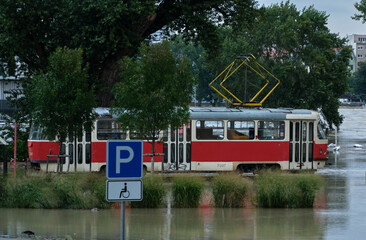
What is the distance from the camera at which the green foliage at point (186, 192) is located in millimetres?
19516

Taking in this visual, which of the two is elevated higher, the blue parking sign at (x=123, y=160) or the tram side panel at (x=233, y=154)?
the blue parking sign at (x=123, y=160)

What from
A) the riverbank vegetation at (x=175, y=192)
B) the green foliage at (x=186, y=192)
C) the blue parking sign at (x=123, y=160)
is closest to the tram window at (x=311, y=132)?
the riverbank vegetation at (x=175, y=192)

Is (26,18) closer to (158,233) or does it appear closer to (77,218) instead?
(77,218)

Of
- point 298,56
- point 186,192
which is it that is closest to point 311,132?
point 186,192

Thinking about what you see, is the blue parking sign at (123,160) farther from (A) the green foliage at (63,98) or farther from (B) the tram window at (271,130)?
(B) the tram window at (271,130)

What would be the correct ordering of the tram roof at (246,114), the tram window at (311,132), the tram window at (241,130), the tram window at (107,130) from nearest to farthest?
1. the tram window at (107,130)
2. the tram roof at (246,114)
3. the tram window at (241,130)
4. the tram window at (311,132)

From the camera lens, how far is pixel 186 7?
32.6 metres

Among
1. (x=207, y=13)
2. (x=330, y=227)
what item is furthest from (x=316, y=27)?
(x=330, y=227)

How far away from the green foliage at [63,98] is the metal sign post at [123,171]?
13.9m

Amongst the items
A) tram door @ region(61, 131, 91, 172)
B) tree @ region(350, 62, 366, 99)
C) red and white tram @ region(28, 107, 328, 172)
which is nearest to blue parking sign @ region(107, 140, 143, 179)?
red and white tram @ region(28, 107, 328, 172)

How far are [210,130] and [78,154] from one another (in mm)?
4953

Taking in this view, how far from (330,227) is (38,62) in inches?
808

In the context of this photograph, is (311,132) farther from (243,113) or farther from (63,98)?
(63,98)

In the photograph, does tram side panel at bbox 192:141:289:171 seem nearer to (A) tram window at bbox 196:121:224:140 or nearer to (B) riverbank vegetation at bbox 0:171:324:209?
(A) tram window at bbox 196:121:224:140
